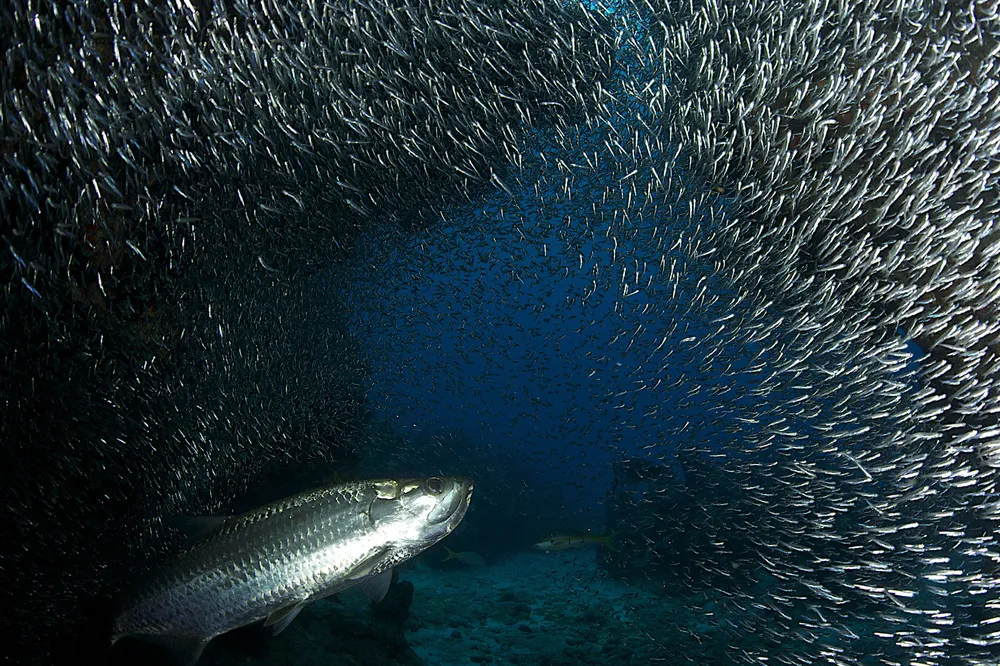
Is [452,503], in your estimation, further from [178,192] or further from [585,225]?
[585,225]

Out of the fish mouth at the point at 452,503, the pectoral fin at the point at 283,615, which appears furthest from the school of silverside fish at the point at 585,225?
the fish mouth at the point at 452,503

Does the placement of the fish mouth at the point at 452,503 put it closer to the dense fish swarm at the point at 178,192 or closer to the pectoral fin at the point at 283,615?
the pectoral fin at the point at 283,615

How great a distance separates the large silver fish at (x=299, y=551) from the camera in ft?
8.93

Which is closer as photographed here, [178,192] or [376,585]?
[376,585]

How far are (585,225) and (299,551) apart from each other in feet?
18.8

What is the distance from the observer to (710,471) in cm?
866

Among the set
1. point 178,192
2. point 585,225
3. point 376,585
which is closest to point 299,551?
point 376,585

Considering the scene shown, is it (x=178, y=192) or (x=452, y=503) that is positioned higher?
(x=178, y=192)

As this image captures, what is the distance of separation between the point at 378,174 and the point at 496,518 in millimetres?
14692

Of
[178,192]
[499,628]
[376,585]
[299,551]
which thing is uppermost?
[178,192]

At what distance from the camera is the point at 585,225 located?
23.3ft

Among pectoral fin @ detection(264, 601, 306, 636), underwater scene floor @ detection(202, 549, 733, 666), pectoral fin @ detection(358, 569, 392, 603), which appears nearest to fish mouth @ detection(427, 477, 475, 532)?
pectoral fin @ detection(358, 569, 392, 603)

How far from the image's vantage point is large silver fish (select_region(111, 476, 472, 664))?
272 cm

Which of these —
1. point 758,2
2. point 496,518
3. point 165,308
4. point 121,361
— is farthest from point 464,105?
point 496,518
